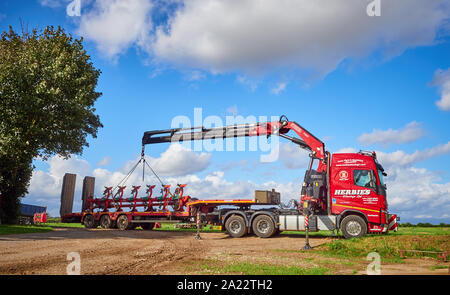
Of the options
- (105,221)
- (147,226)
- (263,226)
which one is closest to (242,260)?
(263,226)

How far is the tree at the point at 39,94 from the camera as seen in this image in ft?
69.6

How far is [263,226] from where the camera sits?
58.0ft

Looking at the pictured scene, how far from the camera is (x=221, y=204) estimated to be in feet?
63.6

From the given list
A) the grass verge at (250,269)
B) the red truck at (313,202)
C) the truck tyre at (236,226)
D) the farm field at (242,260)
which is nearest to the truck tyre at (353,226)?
the red truck at (313,202)

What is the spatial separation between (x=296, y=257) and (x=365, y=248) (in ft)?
9.53

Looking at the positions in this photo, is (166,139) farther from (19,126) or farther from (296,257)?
(296,257)

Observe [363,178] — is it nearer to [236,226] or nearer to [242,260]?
[236,226]

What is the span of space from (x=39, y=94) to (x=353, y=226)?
2082cm

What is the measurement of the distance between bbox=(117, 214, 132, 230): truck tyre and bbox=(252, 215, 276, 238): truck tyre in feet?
35.4

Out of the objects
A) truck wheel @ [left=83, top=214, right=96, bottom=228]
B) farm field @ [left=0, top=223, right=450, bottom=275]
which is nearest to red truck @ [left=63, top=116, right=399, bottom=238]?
farm field @ [left=0, top=223, right=450, bottom=275]

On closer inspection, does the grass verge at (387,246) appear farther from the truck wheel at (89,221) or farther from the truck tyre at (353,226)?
the truck wheel at (89,221)

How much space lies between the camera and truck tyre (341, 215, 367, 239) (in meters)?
15.6
